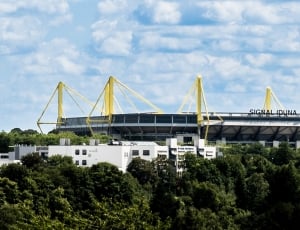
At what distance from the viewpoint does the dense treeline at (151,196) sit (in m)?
69.6

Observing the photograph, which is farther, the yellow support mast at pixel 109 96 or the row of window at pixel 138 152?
the yellow support mast at pixel 109 96

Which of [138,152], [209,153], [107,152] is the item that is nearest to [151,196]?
[107,152]

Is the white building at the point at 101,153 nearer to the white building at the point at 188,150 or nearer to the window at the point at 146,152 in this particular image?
the window at the point at 146,152

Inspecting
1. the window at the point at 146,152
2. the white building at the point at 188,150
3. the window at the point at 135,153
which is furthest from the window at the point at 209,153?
the window at the point at 135,153

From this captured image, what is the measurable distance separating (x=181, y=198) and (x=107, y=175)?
1279 centimetres

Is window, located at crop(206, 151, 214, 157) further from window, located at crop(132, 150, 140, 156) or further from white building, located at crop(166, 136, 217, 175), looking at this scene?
window, located at crop(132, 150, 140, 156)

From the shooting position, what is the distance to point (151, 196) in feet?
309

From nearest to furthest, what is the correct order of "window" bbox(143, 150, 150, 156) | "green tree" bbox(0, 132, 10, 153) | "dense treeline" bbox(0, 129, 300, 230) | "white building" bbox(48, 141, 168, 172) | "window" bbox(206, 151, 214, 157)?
"dense treeline" bbox(0, 129, 300, 230)
"white building" bbox(48, 141, 168, 172)
"window" bbox(143, 150, 150, 156)
"window" bbox(206, 151, 214, 157)
"green tree" bbox(0, 132, 10, 153)

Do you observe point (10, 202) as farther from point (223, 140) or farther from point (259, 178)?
point (223, 140)

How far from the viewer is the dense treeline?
69.6m

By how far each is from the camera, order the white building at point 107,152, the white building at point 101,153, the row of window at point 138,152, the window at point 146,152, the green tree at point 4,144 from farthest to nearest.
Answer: the green tree at point 4,144, the window at point 146,152, the row of window at point 138,152, the white building at point 107,152, the white building at point 101,153

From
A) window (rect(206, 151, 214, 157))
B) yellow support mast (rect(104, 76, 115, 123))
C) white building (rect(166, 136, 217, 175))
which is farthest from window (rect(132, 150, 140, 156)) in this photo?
yellow support mast (rect(104, 76, 115, 123))

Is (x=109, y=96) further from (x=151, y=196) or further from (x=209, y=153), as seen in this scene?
(x=151, y=196)

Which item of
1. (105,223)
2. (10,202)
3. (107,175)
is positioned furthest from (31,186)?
(105,223)
